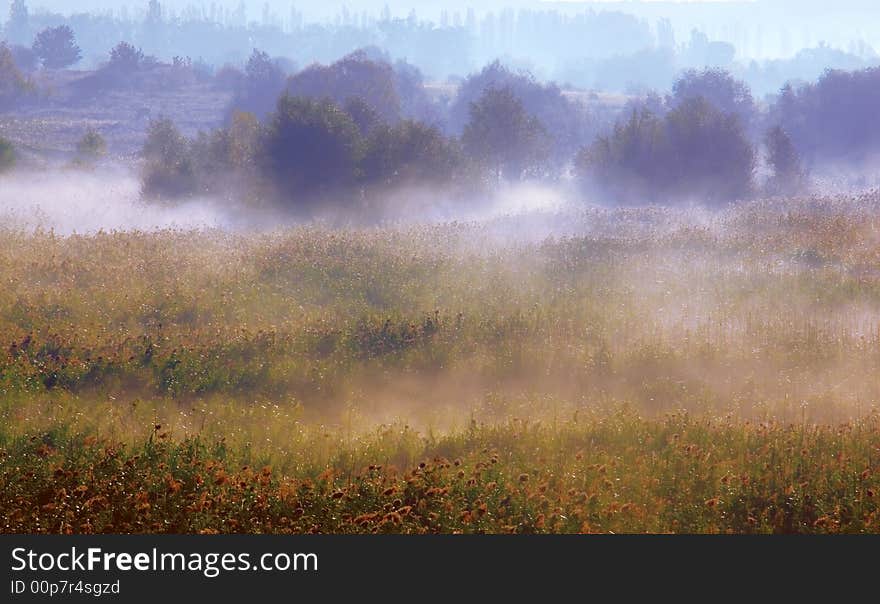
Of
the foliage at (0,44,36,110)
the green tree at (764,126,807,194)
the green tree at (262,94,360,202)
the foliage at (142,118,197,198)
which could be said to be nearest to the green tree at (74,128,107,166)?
the foliage at (142,118,197,198)

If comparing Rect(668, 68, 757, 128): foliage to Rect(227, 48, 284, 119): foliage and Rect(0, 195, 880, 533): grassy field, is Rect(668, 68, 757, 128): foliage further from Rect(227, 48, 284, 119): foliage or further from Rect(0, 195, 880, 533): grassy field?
Rect(0, 195, 880, 533): grassy field

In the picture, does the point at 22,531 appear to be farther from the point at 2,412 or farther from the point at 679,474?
the point at 679,474

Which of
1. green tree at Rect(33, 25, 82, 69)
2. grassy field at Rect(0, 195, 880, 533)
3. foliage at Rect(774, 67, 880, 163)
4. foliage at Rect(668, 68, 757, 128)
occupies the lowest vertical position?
grassy field at Rect(0, 195, 880, 533)

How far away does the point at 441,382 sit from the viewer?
1403 centimetres

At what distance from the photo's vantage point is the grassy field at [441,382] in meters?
7.87

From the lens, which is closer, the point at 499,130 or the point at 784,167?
the point at 784,167

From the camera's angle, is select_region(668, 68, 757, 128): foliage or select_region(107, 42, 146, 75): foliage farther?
select_region(107, 42, 146, 75): foliage

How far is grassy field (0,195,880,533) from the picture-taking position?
25.8 ft

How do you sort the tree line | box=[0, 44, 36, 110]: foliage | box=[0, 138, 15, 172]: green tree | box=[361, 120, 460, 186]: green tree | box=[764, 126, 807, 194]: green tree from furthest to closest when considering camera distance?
1. box=[0, 44, 36, 110]: foliage
2. box=[764, 126, 807, 194]: green tree
3. box=[0, 138, 15, 172]: green tree
4. box=[361, 120, 460, 186]: green tree
5. the tree line

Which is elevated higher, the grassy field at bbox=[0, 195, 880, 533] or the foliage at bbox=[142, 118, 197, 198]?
the foliage at bbox=[142, 118, 197, 198]

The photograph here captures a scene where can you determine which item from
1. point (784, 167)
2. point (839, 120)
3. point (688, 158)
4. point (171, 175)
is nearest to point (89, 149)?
point (171, 175)

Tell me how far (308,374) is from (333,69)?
3268 inches

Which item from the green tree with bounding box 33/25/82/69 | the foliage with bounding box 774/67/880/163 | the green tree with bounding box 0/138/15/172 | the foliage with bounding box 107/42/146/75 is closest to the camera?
the green tree with bounding box 0/138/15/172

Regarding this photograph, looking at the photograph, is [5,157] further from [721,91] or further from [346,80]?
[721,91]
